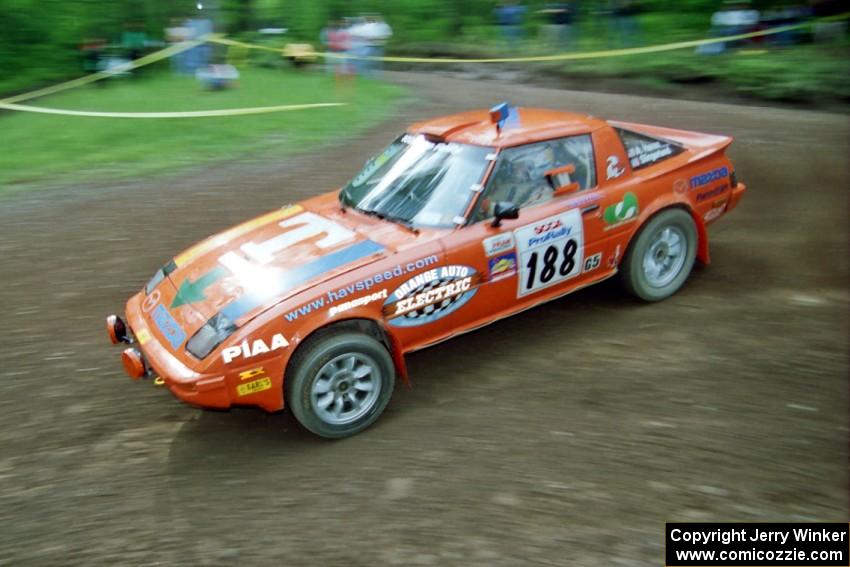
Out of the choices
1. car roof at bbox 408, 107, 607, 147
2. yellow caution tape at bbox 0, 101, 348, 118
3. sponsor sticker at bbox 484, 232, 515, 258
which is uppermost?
yellow caution tape at bbox 0, 101, 348, 118

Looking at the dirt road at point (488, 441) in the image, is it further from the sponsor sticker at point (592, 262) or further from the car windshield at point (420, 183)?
the car windshield at point (420, 183)

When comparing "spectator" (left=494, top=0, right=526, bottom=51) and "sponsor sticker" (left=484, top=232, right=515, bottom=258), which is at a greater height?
"spectator" (left=494, top=0, right=526, bottom=51)

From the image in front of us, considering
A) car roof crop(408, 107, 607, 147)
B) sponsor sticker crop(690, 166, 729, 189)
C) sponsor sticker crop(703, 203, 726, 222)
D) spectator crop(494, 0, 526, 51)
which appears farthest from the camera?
spectator crop(494, 0, 526, 51)

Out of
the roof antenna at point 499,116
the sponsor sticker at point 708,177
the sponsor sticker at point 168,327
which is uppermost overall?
the roof antenna at point 499,116

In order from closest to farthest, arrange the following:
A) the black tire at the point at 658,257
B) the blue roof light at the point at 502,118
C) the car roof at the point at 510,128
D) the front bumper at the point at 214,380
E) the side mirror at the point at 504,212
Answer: the front bumper at the point at 214,380
the side mirror at the point at 504,212
the car roof at the point at 510,128
the blue roof light at the point at 502,118
the black tire at the point at 658,257

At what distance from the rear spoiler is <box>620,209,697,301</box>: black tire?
1.78 ft

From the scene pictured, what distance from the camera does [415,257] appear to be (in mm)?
4547

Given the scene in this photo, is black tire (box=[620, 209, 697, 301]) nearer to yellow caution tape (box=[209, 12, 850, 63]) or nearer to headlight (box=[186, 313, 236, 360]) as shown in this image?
headlight (box=[186, 313, 236, 360])

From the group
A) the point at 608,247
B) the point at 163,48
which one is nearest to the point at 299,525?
the point at 608,247

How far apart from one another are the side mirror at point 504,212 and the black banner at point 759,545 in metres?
2.08

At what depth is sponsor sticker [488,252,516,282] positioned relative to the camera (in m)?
4.86

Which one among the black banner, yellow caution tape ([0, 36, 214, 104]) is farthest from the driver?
yellow caution tape ([0, 36, 214, 104])

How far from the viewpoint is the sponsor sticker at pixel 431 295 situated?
4523 mm

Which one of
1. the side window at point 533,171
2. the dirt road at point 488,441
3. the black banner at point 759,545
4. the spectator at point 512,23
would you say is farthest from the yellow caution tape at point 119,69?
the black banner at point 759,545
